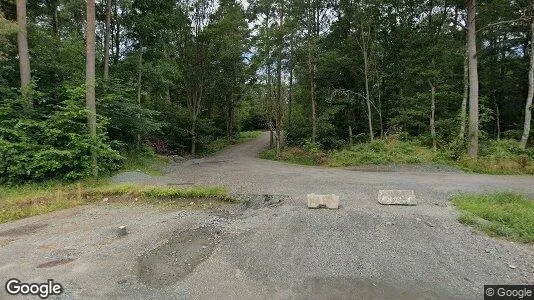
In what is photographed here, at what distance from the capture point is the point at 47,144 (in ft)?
29.5

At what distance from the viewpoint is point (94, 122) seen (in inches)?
368

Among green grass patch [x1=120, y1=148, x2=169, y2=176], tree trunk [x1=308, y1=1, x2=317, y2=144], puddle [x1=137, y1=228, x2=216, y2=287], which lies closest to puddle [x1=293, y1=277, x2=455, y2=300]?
puddle [x1=137, y1=228, x2=216, y2=287]

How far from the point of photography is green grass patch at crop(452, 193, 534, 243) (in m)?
4.44

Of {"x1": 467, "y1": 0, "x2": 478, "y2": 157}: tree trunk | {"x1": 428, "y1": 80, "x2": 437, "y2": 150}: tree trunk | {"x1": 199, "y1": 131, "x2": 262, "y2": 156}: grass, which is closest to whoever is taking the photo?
{"x1": 467, "y1": 0, "x2": 478, "y2": 157}: tree trunk

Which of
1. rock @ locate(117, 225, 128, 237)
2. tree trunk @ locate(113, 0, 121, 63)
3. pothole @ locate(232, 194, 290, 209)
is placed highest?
tree trunk @ locate(113, 0, 121, 63)

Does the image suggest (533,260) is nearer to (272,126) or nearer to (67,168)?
(67,168)

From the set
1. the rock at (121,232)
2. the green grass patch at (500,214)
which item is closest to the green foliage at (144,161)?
the rock at (121,232)

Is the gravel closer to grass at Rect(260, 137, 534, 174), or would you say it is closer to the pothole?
the pothole

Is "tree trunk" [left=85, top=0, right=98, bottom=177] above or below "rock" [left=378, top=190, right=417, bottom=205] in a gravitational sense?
above

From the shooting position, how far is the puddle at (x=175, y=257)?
12.2ft

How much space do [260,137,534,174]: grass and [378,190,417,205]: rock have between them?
566 centimetres

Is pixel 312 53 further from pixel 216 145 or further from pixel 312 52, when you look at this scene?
pixel 216 145

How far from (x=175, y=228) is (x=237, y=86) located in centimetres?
2085

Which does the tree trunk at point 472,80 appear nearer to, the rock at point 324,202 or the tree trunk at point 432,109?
the tree trunk at point 432,109
